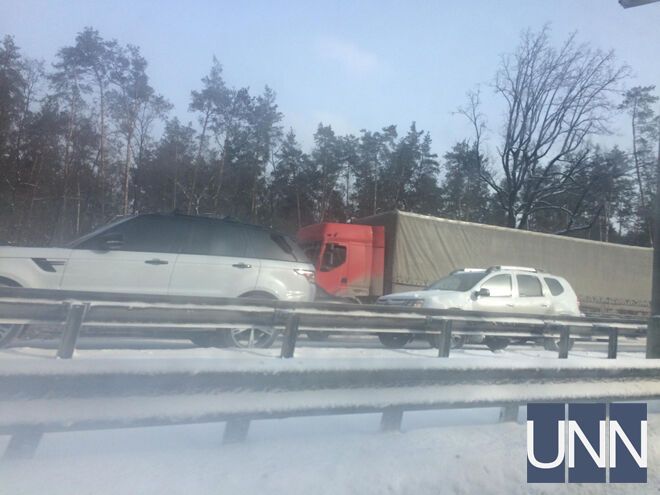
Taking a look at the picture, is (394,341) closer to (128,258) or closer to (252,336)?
(252,336)

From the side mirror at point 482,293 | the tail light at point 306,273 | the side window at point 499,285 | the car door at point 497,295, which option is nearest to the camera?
the tail light at point 306,273

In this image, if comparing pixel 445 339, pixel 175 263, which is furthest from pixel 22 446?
pixel 445 339

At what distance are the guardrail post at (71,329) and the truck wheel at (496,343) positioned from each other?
7839 mm

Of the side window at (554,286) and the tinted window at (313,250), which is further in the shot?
the tinted window at (313,250)

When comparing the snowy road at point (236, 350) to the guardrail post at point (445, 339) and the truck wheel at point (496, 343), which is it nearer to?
the truck wheel at point (496, 343)

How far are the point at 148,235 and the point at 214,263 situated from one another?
3.21 feet

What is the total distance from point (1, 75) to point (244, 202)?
12.2 m

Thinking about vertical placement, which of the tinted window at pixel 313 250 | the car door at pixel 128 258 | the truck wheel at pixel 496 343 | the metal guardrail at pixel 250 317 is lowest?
the truck wheel at pixel 496 343

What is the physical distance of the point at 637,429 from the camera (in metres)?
5.05

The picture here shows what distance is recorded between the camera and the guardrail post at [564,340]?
1094 cm

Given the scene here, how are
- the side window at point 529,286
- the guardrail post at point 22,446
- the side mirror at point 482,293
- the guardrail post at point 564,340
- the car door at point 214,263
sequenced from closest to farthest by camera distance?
the guardrail post at point 22,446 → the car door at point 214,263 → the guardrail post at point 564,340 → the side mirror at point 482,293 → the side window at point 529,286

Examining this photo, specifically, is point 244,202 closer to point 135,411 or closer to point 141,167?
point 141,167

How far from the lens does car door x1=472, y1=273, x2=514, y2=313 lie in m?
12.1

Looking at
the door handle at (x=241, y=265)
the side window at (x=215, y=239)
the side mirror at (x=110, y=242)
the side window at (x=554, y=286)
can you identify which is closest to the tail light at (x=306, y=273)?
the door handle at (x=241, y=265)
